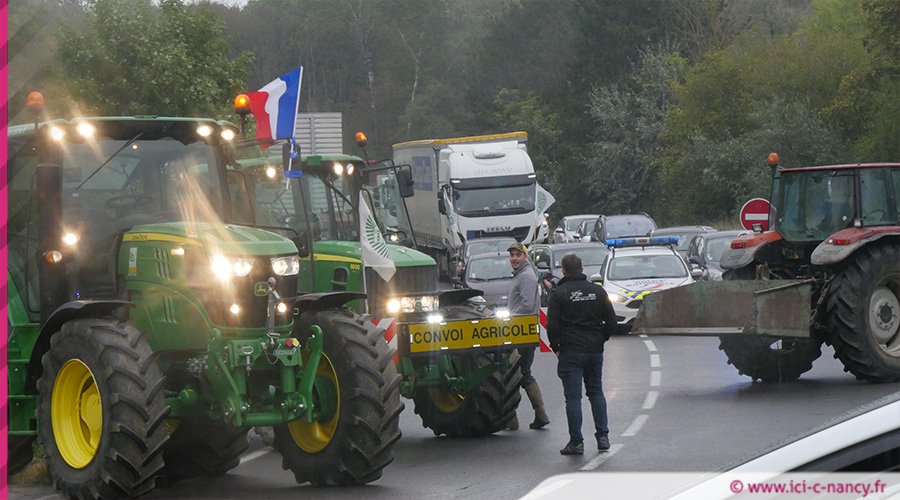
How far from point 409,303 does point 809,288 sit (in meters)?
4.81

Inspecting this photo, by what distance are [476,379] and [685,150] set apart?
4833 cm

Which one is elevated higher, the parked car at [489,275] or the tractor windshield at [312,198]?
the tractor windshield at [312,198]

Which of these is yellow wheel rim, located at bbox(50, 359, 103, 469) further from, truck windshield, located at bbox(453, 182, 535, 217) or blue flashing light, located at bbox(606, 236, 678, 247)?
truck windshield, located at bbox(453, 182, 535, 217)

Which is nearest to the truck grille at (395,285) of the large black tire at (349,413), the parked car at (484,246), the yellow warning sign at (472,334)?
the yellow warning sign at (472,334)

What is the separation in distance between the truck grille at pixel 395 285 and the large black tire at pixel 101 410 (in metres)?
4.09

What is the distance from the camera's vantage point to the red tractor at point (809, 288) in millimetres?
15133

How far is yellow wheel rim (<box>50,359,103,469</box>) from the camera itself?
9.83 meters

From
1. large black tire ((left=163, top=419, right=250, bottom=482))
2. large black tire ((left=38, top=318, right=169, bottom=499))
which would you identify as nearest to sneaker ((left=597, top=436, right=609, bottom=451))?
large black tire ((left=163, top=419, right=250, bottom=482))

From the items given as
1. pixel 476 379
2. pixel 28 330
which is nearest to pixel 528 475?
pixel 476 379

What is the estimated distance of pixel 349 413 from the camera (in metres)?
10.1

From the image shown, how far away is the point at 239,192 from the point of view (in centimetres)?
1116

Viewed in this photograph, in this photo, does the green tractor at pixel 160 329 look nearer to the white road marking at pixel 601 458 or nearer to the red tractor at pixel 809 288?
the white road marking at pixel 601 458

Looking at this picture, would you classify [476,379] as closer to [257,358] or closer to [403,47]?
[257,358]

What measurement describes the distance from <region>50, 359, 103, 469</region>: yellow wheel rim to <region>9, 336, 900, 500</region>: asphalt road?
17.9 inches
